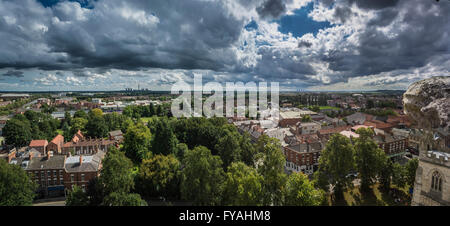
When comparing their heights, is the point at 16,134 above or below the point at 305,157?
above

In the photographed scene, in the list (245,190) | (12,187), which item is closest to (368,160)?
(245,190)

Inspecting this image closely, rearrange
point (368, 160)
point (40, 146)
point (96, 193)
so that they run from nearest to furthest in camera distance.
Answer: point (96, 193), point (368, 160), point (40, 146)

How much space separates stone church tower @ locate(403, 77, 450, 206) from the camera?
6395mm

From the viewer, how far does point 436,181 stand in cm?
812

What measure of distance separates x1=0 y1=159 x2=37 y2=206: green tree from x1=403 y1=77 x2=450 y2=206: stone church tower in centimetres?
2526

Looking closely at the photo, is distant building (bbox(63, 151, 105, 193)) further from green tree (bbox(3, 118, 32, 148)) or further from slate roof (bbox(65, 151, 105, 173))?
green tree (bbox(3, 118, 32, 148))

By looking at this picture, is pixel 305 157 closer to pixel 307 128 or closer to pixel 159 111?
pixel 307 128

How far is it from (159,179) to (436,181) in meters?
19.3

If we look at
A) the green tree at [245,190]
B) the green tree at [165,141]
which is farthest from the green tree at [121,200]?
the green tree at [165,141]

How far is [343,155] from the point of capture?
1830cm

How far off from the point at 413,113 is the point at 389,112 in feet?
236
